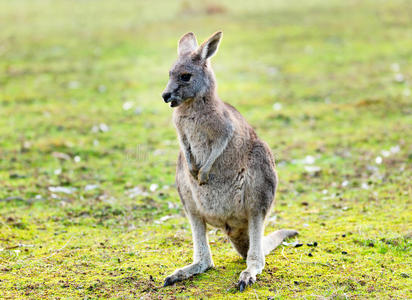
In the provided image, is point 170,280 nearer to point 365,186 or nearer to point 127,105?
point 365,186

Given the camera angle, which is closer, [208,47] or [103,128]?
[208,47]

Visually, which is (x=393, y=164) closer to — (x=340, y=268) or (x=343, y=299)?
(x=340, y=268)

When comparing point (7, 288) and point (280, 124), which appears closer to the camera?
point (7, 288)

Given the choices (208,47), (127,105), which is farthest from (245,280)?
(127,105)

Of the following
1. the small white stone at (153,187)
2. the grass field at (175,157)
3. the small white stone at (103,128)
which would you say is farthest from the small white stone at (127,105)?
the small white stone at (153,187)

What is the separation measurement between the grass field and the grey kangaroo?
304 mm

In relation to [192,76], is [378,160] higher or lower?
Answer: lower

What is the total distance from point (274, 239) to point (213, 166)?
0.93 m

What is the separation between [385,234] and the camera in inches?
189

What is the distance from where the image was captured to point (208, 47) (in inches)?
167

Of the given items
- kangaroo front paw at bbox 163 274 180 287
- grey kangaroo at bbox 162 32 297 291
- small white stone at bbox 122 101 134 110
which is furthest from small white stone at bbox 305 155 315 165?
small white stone at bbox 122 101 134 110

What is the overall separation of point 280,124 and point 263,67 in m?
4.11

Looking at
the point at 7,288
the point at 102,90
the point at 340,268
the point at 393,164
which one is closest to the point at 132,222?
the point at 7,288

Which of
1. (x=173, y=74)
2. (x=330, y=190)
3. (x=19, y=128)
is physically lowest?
(x=330, y=190)
